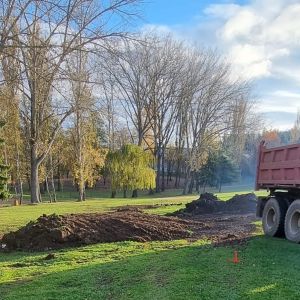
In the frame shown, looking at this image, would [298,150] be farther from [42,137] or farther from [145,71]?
[145,71]

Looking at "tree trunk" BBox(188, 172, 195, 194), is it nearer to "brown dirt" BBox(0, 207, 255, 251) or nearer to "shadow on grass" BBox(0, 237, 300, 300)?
"brown dirt" BBox(0, 207, 255, 251)

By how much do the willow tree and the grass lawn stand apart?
112 feet

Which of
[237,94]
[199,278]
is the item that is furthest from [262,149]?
[237,94]

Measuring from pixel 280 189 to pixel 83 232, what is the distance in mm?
5620

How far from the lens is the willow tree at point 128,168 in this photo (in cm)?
4550

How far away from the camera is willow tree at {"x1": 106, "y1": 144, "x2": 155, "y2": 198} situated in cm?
4550

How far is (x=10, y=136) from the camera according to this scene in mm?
40594

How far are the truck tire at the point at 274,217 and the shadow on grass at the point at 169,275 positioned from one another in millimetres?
1139

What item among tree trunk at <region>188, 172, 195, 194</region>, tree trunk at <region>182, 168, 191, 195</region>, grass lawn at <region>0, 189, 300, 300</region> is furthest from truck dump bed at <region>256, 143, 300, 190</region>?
tree trunk at <region>188, 172, 195, 194</region>

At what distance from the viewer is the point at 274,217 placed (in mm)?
12156

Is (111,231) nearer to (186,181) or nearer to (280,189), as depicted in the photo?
(280,189)

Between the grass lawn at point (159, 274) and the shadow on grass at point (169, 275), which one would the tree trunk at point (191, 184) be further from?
the shadow on grass at point (169, 275)

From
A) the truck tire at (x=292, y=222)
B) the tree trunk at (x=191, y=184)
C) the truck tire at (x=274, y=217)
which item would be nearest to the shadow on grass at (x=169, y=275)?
the truck tire at (x=292, y=222)

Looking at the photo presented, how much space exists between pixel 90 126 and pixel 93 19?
101ft
